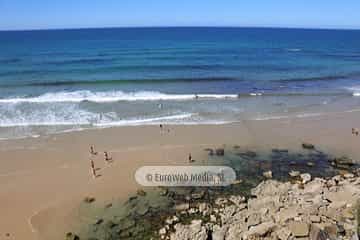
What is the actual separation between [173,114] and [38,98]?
A: 11891mm

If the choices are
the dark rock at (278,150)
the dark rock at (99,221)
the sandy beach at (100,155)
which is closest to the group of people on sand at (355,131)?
the sandy beach at (100,155)

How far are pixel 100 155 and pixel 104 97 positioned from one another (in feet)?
40.3

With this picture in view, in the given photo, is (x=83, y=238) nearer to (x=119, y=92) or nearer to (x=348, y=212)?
(x=348, y=212)

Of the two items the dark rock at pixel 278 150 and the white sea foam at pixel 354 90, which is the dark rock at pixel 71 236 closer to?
the dark rock at pixel 278 150

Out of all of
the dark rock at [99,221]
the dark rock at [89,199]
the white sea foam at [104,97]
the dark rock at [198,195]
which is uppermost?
the white sea foam at [104,97]

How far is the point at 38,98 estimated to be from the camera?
2748 cm

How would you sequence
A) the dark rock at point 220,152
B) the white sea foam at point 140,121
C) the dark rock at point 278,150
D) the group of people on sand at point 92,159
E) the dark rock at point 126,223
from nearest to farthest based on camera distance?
the dark rock at point 126,223 → the group of people on sand at point 92,159 → the dark rock at point 220,152 → the dark rock at point 278,150 → the white sea foam at point 140,121

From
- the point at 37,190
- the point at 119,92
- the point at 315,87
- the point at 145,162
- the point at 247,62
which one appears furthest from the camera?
the point at 247,62

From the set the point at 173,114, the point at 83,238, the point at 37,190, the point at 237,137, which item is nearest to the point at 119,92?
the point at 173,114

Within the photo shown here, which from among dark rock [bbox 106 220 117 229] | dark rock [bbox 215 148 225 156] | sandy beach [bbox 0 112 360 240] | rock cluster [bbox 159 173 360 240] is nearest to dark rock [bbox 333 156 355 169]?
sandy beach [bbox 0 112 360 240]

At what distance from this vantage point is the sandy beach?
39.3 feet

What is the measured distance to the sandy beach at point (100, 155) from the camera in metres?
12.0

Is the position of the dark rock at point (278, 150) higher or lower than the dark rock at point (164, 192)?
higher

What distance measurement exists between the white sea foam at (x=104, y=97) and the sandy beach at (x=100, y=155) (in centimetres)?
769
